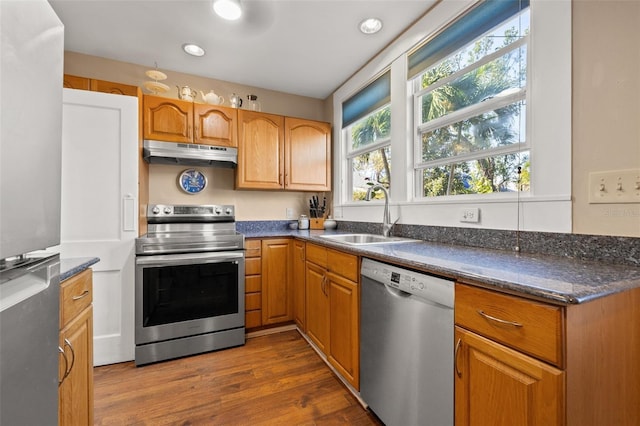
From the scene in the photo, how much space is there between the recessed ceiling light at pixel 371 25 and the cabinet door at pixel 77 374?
2379 millimetres

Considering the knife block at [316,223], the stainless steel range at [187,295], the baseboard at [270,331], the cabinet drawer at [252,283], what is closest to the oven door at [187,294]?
the stainless steel range at [187,295]

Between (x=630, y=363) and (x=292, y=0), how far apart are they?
236cm

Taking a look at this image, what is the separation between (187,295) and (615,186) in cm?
252

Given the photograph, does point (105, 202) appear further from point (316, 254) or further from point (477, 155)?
point (477, 155)

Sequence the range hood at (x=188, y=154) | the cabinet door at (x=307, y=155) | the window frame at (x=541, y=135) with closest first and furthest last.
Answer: the window frame at (x=541, y=135)
the range hood at (x=188, y=154)
the cabinet door at (x=307, y=155)

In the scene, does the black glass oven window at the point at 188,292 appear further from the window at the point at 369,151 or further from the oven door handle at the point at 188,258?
the window at the point at 369,151

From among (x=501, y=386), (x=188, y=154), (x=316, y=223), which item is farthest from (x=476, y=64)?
(x=188, y=154)

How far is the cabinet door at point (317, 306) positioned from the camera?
1.88 meters

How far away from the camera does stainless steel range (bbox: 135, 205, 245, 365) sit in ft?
6.53

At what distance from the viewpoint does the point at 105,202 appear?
195cm

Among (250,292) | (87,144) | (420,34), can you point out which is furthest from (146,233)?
(420,34)

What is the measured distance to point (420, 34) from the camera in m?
1.96

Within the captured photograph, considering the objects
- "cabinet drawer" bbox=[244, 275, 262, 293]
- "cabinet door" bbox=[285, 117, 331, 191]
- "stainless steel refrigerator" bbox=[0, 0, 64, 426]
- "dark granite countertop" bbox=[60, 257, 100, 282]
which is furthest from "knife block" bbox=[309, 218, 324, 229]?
"stainless steel refrigerator" bbox=[0, 0, 64, 426]

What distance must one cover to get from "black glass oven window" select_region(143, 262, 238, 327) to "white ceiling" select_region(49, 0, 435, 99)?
180 centimetres
